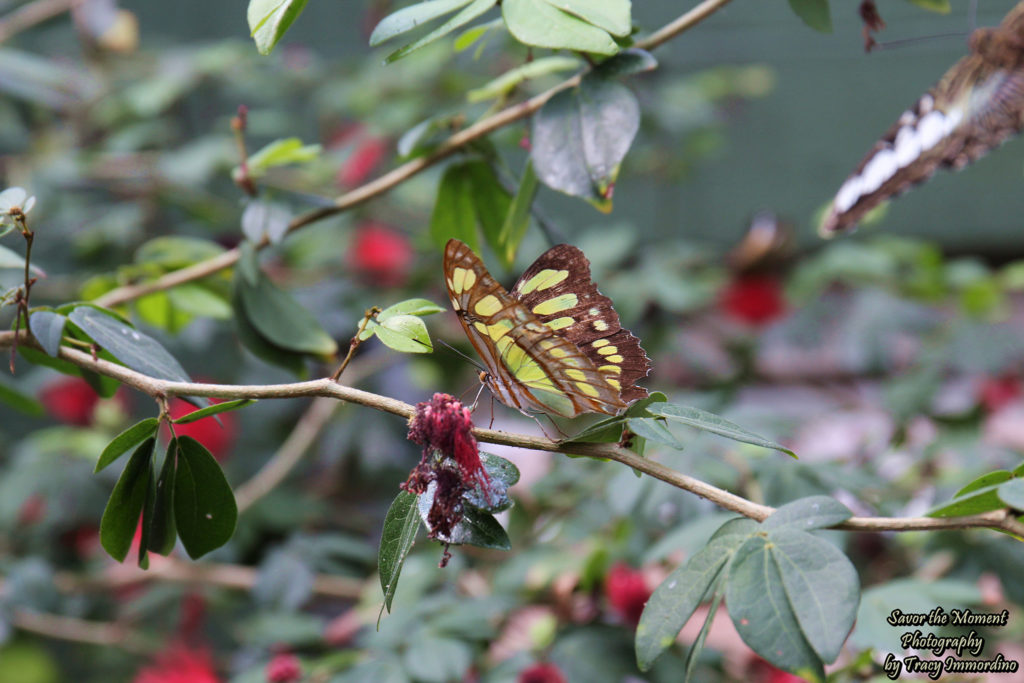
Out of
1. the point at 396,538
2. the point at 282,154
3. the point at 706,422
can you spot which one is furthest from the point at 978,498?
the point at 282,154

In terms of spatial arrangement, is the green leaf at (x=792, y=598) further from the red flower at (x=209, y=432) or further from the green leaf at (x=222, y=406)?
the red flower at (x=209, y=432)

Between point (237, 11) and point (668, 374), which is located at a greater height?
point (237, 11)

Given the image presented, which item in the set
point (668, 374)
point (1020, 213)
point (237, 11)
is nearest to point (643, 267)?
point (668, 374)

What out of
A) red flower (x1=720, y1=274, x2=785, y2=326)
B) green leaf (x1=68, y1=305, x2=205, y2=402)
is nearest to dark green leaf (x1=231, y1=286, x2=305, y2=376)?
green leaf (x1=68, y1=305, x2=205, y2=402)

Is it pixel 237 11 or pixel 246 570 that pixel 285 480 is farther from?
pixel 237 11

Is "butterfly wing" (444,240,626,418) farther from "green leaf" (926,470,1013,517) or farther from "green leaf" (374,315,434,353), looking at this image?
"green leaf" (926,470,1013,517)
